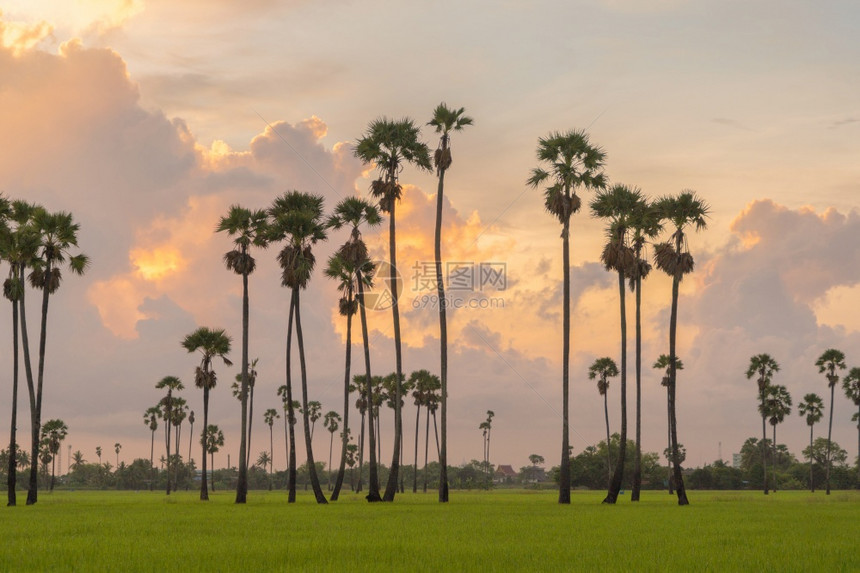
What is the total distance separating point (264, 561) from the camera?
77.7ft

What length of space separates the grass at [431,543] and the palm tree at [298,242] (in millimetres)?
20154

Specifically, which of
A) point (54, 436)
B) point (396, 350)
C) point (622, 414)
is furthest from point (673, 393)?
point (54, 436)

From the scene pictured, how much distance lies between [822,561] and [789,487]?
149247mm

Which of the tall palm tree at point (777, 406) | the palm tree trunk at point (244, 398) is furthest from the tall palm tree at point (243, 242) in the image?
the tall palm tree at point (777, 406)

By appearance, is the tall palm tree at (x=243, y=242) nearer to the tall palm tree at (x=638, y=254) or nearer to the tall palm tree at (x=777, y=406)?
the tall palm tree at (x=638, y=254)

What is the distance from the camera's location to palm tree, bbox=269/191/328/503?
62562mm

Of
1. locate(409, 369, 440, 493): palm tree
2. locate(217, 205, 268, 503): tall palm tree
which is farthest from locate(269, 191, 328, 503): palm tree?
locate(409, 369, 440, 493): palm tree

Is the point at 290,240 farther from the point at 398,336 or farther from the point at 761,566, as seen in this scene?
the point at 761,566

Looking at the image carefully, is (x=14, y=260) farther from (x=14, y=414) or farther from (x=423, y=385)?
(x=423, y=385)

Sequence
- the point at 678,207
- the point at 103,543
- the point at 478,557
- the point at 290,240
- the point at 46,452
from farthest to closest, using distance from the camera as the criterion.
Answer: the point at 46,452
the point at 290,240
the point at 678,207
the point at 103,543
the point at 478,557

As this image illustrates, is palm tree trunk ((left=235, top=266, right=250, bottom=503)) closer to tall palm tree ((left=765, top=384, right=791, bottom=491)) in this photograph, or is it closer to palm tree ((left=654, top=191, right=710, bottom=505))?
palm tree ((left=654, top=191, right=710, bottom=505))

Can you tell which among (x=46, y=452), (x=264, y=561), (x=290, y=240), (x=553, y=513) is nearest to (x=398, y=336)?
(x=290, y=240)

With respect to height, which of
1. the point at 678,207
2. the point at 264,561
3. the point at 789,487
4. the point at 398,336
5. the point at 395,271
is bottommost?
the point at 789,487

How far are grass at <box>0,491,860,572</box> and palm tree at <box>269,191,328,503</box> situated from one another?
20154 mm
